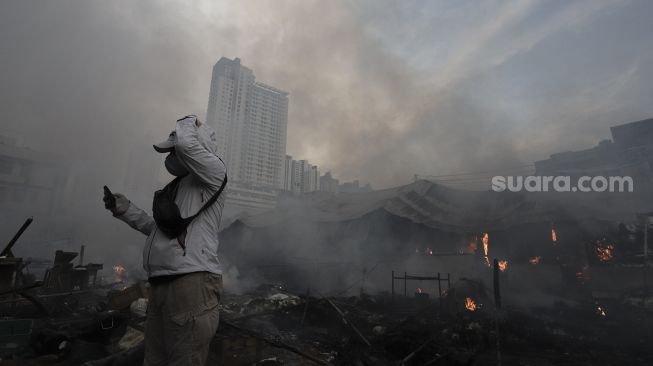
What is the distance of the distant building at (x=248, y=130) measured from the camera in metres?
54.3

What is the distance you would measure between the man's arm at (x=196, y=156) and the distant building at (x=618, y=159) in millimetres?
20159

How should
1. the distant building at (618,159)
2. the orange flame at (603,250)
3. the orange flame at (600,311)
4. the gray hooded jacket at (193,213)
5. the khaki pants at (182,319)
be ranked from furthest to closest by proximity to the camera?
the distant building at (618,159) → the orange flame at (603,250) → the orange flame at (600,311) → the gray hooded jacket at (193,213) → the khaki pants at (182,319)

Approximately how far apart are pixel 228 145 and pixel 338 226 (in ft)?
159

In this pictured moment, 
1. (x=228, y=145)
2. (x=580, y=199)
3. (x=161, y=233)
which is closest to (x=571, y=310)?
(x=580, y=199)

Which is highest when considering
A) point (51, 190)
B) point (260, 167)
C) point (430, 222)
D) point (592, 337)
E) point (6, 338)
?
point (260, 167)

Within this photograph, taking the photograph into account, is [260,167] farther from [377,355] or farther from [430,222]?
[377,355]

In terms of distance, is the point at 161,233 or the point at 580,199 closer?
the point at 161,233

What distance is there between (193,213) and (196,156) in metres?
0.31

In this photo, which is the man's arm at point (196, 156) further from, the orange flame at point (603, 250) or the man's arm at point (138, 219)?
the orange flame at point (603, 250)

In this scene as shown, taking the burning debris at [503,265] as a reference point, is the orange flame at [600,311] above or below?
below

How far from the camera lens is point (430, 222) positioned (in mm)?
12102

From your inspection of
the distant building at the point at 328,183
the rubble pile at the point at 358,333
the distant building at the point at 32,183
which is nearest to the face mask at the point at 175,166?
the rubble pile at the point at 358,333

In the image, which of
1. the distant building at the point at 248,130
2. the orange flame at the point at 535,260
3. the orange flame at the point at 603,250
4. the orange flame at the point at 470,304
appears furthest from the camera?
the distant building at the point at 248,130

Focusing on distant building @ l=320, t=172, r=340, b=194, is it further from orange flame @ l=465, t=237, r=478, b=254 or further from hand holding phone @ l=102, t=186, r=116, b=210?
hand holding phone @ l=102, t=186, r=116, b=210
